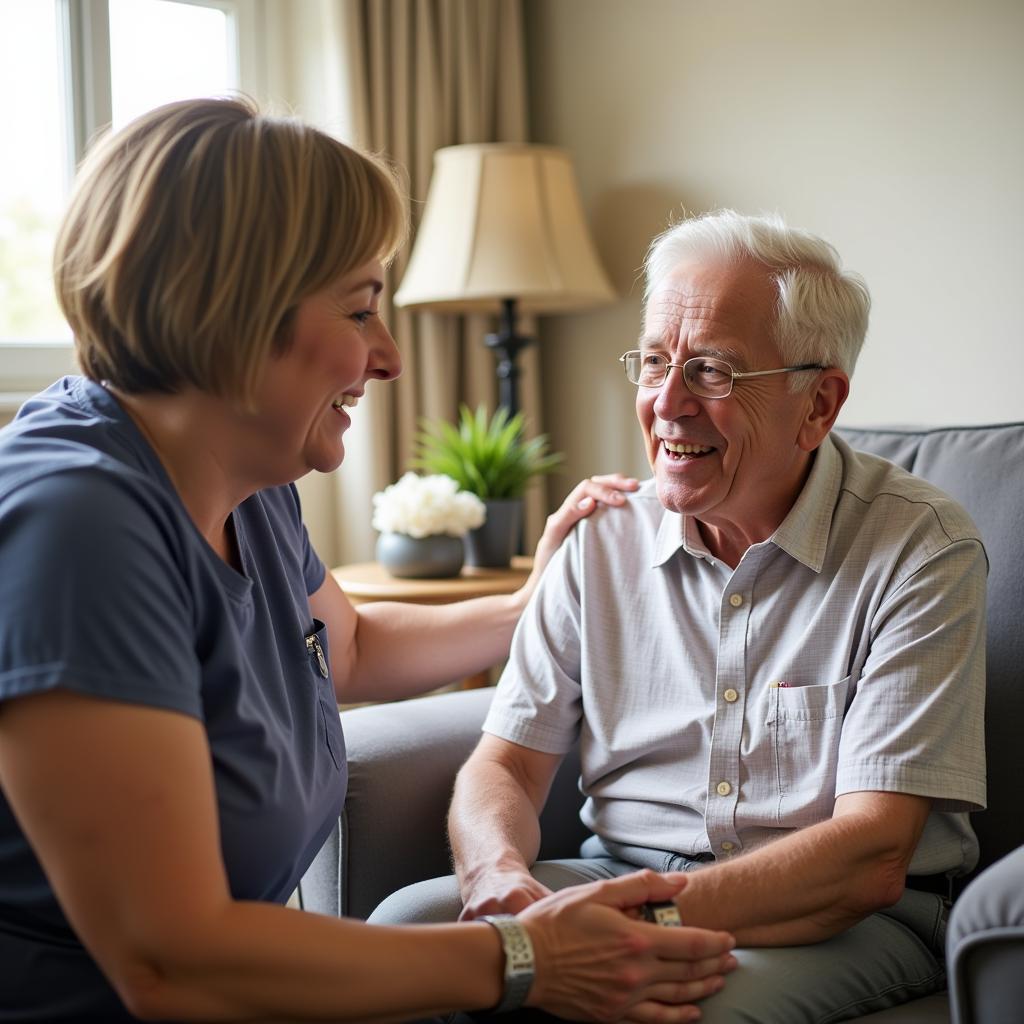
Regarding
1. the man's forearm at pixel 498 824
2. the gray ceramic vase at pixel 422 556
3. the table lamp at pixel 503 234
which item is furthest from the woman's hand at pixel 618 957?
the table lamp at pixel 503 234

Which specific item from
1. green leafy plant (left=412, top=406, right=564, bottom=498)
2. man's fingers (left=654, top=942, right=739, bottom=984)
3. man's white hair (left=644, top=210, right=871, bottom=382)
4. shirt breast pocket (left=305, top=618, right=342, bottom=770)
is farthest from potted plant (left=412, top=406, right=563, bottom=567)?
man's fingers (left=654, top=942, right=739, bottom=984)

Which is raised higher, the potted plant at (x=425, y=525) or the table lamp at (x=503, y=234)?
the table lamp at (x=503, y=234)

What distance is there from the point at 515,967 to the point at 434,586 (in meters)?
1.40

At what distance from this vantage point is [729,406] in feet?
4.70

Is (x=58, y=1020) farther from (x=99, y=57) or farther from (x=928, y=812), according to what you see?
(x=99, y=57)

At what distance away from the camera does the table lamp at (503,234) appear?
9.05 feet

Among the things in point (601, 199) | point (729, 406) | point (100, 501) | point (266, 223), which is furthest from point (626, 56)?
point (100, 501)

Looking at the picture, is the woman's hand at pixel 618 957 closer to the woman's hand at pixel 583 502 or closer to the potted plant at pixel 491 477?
the woman's hand at pixel 583 502

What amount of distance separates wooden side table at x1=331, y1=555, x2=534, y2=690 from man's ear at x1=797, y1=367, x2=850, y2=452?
104 centimetres

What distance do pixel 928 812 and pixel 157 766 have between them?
81cm

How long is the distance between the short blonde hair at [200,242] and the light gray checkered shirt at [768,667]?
650mm

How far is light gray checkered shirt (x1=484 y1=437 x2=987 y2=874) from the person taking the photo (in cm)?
127

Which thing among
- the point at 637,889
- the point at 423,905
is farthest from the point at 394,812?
the point at 637,889

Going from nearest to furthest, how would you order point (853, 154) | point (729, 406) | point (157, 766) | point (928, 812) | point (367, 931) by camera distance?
1. point (157, 766)
2. point (367, 931)
3. point (928, 812)
4. point (729, 406)
5. point (853, 154)
